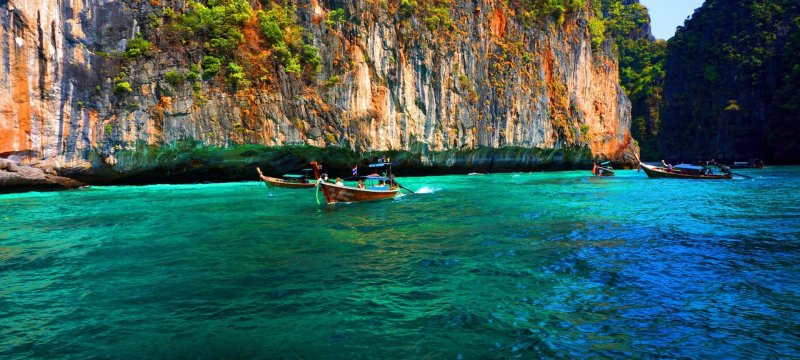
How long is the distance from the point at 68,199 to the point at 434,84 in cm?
2577

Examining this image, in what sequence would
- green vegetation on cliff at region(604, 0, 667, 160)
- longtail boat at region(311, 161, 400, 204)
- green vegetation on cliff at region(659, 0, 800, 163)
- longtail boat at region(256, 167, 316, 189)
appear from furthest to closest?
green vegetation on cliff at region(604, 0, 667, 160)
green vegetation on cliff at region(659, 0, 800, 163)
longtail boat at region(256, 167, 316, 189)
longtail boat at region(311, 161, 400, 204)

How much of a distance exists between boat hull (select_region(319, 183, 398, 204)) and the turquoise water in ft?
12.2

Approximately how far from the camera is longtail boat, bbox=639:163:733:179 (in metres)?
31.2

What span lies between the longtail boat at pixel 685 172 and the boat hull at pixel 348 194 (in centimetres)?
2327

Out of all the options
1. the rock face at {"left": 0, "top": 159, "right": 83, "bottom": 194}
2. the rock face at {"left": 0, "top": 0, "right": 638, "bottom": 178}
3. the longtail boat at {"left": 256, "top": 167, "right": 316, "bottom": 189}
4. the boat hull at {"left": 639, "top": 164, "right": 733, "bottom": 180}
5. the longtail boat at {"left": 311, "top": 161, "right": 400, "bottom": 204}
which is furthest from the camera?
the boat hull at {"left": 639, "top": 164, "right": 733, "bottom": 180}

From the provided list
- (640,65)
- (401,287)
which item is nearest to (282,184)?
(401,287)

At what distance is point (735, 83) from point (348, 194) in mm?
66326

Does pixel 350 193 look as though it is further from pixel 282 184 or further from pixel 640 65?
pixel 640 65

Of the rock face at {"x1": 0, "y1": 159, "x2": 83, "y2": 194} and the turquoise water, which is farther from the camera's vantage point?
the rock face at {"x1": 0, "y1": 159, "x2": 83, "y2": 194}

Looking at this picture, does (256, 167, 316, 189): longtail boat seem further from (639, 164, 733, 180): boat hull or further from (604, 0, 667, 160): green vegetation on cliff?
(604, 0, 667, 160): green vegetation on cliff

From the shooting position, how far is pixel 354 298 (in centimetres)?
648

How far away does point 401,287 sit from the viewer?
22.9ft

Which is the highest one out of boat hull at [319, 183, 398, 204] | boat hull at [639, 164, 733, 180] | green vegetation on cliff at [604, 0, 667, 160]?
green vegetation on cliff at [604, 0, 667, 160]

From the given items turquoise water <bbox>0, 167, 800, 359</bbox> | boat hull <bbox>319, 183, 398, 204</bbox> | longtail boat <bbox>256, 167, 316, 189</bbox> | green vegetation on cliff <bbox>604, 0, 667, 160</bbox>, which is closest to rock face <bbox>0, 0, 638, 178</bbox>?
longtail boat <bbox>256, 167, 316, 189</bbox>
